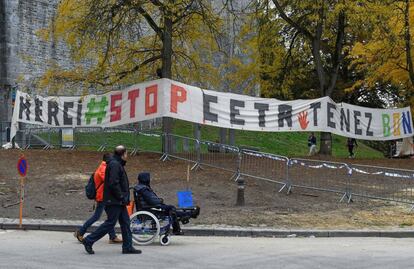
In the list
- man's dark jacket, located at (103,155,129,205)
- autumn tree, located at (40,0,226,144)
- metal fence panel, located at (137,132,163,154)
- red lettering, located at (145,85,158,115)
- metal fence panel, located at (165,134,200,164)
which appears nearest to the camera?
man's dark jacket, located at (103,155,129,205)

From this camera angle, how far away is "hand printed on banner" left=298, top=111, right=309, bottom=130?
21016mm

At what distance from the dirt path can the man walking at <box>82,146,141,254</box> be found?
3.29 metres

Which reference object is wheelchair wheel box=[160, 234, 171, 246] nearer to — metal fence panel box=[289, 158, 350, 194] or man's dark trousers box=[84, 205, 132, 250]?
man's dark trousers box=[84, 205, 132, 250]

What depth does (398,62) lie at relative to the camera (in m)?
25.7

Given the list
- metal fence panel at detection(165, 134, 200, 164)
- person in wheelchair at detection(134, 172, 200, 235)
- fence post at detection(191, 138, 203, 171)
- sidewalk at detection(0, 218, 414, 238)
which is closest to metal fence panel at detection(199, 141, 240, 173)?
fence post at detection(191, 138, 203, 171)

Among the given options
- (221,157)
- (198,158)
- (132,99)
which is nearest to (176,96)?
(132,99)

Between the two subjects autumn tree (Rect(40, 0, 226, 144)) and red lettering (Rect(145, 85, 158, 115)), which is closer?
red lettering (Rect(145, 85, 158, 115))

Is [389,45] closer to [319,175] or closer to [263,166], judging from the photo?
[319,175]

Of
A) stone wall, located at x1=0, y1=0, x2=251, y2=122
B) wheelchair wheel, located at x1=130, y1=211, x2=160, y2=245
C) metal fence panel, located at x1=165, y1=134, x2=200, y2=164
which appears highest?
stone wall, located at x1=0, y1=0, x2=251, y2=122

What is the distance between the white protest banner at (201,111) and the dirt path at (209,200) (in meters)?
1.89

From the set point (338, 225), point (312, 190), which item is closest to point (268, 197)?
point (312, 190)

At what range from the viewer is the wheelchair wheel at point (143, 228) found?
32.7 ft

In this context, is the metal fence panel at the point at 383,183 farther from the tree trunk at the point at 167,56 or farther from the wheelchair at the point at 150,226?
the tree trunk at the point at 167,56

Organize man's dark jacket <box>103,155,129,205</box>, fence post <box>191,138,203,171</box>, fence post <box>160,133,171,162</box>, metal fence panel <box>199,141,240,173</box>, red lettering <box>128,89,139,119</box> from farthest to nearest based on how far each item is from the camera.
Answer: red lettering <box>128,89,139,119</box>
fence post <box>160,133,171,162</box>
fence post <box>191,138,203,171</box>
metal fence panel <box>199,141,240,173</box>
man's dark jacket <box>103,155,129,205</box>
